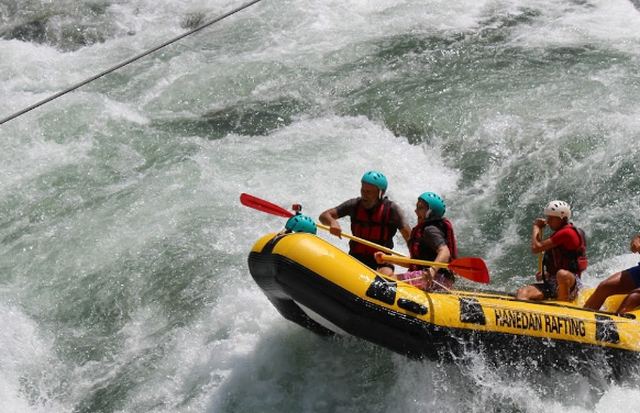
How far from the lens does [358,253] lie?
5863 mm

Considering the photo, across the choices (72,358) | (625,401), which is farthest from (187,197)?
(625,401)

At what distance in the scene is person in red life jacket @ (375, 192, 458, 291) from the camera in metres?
5.55

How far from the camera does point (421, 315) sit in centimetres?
513

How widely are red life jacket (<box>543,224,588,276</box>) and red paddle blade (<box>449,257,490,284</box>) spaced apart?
0.80 meters

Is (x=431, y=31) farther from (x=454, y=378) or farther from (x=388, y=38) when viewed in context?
(x=454, y=378)

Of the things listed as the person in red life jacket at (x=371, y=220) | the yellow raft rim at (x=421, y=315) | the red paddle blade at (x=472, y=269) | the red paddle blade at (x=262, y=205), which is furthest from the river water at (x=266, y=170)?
the red paddle blade at (x=262, y=205)

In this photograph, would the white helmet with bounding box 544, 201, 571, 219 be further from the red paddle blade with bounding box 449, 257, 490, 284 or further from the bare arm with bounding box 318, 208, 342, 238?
the bare arm with bounding box 318, 208, 342, 238

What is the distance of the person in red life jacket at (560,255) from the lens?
5.73m

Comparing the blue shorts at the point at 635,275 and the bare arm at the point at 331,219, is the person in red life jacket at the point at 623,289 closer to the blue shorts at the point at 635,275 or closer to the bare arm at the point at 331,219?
the blue shorts at the point at 635,275

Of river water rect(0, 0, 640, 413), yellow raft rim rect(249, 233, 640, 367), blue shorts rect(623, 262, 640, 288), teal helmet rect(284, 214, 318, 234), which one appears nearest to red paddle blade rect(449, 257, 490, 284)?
yellow raft rim rect(249, 233, 640, 367)

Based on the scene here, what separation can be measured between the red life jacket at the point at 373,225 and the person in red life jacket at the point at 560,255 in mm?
956

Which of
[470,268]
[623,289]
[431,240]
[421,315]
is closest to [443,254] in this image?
[431,240]

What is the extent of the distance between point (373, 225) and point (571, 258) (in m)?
1.29

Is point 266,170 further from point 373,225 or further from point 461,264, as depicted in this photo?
point 461,264
